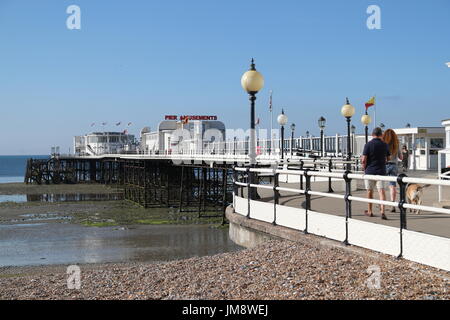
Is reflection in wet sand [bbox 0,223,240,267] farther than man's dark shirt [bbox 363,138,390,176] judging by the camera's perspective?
Yes

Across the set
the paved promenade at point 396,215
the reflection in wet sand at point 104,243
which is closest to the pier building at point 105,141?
the reflection in wet sand at point 104,243

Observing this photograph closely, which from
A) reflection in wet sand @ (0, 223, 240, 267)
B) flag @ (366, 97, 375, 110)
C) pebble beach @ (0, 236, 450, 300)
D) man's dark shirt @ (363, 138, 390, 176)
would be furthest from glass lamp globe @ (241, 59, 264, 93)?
flag @ (366, 97, 375, 110)

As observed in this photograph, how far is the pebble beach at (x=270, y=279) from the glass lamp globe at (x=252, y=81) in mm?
3493

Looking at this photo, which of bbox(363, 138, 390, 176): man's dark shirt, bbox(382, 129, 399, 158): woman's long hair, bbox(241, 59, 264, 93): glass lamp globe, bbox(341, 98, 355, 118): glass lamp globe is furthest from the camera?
bbox(341, 98, 355, 118): glass lamp globe

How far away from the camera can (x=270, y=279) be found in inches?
224

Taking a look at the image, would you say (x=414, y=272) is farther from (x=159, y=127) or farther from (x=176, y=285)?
(x=159, y=127)

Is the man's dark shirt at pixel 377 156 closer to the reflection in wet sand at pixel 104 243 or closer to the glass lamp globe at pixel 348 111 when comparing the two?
the reflection in wet sand at pixel 104 243

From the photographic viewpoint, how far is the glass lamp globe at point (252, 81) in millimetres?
9969

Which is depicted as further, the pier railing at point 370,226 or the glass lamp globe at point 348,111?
the glass lamp globe at point 348,111

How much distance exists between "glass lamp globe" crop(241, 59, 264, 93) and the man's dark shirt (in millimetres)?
3107

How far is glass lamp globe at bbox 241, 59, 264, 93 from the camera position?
997cm

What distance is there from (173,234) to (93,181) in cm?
4518

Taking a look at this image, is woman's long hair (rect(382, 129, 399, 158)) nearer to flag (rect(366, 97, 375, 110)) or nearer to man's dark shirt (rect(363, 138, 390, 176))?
man's dark shirt (rect(363, 138, 390, 176))
